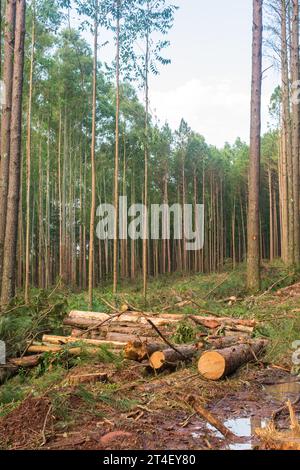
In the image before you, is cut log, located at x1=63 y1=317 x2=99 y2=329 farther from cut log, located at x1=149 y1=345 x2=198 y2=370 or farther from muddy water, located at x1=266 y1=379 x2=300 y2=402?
muddy water, located at x1=266 y1=379 x2=300 y2=402

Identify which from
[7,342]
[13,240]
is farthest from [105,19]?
[7,342]

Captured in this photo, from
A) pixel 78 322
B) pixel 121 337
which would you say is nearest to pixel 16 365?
pixel 121 337

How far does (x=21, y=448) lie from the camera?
3.72 metres

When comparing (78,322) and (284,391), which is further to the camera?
(78,322)

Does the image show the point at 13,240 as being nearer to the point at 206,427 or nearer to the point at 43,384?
the point at 43,384

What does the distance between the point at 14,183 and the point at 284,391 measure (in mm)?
6540

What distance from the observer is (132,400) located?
15.4 feet

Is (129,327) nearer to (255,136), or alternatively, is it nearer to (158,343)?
(158,343)

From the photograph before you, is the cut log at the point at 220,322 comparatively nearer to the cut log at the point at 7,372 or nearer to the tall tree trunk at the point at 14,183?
the cut log at the point at 7,372

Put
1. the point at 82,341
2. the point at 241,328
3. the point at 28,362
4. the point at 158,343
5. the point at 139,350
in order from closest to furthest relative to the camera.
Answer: the point at 139,350
the point at 158,343
the point at 28,362
the point at 82,341
the point at 241,328

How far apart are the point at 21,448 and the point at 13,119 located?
7573 millimetres

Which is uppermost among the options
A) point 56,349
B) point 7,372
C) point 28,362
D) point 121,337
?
point 121,337

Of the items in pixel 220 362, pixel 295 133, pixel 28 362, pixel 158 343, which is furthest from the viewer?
pixel 295 133

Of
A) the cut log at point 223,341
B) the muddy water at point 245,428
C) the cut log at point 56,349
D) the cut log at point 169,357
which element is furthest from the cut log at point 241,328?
the muddy water at point 245,428
